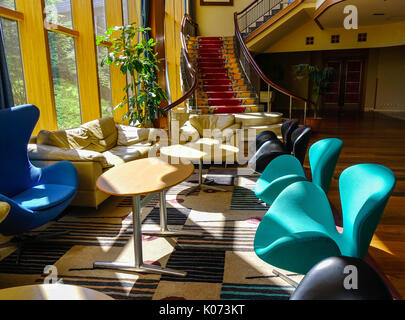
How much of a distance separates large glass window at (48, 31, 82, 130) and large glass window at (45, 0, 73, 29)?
20cm

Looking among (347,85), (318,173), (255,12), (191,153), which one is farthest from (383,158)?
(347,85)

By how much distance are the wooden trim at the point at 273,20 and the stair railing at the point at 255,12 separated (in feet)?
2.02

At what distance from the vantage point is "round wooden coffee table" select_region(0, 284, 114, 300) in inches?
43.6

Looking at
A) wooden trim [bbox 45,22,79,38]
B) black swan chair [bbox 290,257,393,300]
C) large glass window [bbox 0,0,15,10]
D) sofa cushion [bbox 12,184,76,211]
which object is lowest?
sofa cushion [bbox 12,184,76,211]

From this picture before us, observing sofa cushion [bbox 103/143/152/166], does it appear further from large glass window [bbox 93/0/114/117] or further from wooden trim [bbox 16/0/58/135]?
large glass window [bbox 93/0/114/117]

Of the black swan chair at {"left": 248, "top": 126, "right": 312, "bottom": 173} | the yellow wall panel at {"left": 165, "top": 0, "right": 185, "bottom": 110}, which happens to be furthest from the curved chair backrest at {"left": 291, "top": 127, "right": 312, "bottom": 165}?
the yellow wall panel at {"left": 165, "top": 0, "right": 185, "bottom": 110}

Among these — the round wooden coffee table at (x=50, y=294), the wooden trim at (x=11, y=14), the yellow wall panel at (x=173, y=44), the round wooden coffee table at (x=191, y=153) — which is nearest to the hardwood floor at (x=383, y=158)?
the round wooden coffee table at (x=191, y=153)

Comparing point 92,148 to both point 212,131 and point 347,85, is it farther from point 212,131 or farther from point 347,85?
point 347,85

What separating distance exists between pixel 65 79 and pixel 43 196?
3080 millimetres

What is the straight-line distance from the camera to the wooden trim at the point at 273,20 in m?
9.62

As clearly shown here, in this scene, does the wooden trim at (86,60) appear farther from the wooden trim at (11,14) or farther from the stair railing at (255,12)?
the stair railing at (255,12)

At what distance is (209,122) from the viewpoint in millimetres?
6000

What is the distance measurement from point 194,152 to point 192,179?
2.75 feet

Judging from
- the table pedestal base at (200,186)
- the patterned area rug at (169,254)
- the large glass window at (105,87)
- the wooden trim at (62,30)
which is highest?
the wooden trim at (62,30)
